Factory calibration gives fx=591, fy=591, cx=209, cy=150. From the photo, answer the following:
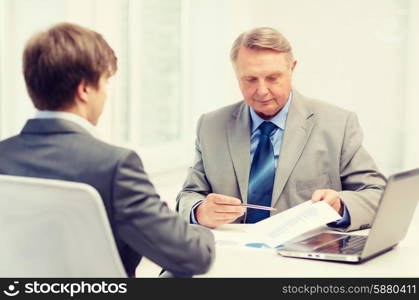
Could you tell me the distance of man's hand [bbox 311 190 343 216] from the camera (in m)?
1.97

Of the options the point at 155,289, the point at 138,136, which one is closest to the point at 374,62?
the point at 138,136

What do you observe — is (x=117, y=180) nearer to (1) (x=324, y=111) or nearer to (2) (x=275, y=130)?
(2) (x=275, y=130)

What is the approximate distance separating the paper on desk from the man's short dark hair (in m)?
0.76

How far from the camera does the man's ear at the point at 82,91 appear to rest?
136 centimetres

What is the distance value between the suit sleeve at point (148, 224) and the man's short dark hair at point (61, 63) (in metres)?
0.23

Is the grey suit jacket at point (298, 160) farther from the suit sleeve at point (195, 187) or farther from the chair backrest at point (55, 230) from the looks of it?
the chair backrest at point (55, 230)

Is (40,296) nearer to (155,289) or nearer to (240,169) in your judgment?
(155,289)

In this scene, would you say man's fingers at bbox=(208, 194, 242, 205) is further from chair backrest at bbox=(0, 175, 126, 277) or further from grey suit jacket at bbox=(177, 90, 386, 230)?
chair backrest at bbox=(0, 175, 126, 277)

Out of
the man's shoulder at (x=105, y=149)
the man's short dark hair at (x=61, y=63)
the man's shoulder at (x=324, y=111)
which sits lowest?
the man's shoulder at (x=324, y=111)

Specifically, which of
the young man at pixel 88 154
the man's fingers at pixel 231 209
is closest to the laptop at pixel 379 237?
the man's fingers at pixel 231 209

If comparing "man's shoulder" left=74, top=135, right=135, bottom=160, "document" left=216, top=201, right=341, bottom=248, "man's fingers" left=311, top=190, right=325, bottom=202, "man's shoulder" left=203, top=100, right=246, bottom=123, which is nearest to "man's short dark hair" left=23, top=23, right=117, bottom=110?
"man's shoulder" left=74, top=135, right=135, bottom=160

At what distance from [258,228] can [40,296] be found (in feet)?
2.65

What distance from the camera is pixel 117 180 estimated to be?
1.25 metres

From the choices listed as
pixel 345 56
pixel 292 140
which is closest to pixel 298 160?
pixel 292 140
